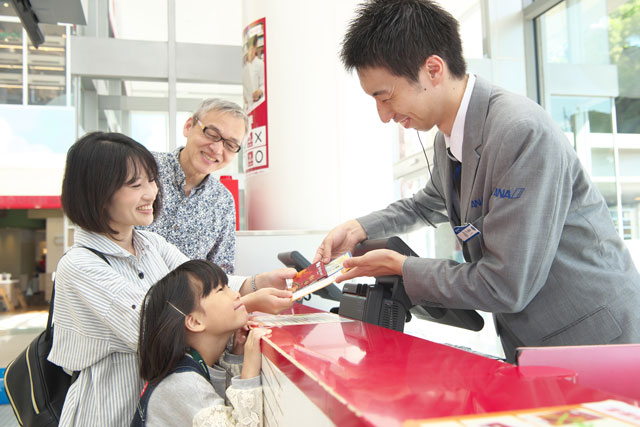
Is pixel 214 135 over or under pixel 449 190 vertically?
over

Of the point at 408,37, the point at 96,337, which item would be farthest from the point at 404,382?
the point at 96,337

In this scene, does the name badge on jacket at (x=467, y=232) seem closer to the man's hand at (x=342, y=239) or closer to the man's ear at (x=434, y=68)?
the man's ear at (x=434, y=68)

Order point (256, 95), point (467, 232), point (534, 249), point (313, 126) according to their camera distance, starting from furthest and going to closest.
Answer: point (256, 95) < point (313, 126) < point (467, 232) < point (534, 249)

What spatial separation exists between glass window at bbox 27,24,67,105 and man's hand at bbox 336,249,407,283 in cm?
450

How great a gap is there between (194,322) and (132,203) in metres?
0.44

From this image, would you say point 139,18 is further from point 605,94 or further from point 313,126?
point 605,94

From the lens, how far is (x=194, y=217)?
8.00 ft

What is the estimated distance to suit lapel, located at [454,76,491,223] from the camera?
1438mm

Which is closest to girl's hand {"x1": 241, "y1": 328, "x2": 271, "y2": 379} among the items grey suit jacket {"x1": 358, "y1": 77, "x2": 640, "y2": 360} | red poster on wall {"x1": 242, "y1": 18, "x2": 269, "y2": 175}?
grey suit jacket {"x1": 358, "y1": 77, "x2": 640, "y2": 360}

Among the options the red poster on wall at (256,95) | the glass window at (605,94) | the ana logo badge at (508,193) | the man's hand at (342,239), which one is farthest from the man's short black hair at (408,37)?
the glass window at (605,94)

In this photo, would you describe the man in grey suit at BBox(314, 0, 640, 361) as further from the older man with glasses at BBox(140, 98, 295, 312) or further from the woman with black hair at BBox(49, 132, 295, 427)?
the older man with glasses at BBox(140, 98, 295, 312)

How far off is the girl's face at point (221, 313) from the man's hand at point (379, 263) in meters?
0.39

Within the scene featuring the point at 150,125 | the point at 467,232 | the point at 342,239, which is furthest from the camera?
the point at 150,125

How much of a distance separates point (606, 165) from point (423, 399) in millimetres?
3631
